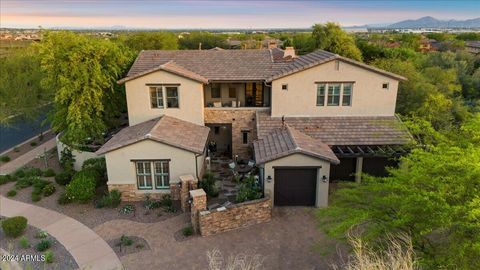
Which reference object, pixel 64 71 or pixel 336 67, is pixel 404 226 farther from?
pixel 64 71

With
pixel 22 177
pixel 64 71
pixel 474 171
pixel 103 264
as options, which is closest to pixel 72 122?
pixel 64 71

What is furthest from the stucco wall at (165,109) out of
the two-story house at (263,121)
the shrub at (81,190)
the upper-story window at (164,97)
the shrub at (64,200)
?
the shrub at (64,200)

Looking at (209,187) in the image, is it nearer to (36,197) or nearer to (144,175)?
(144,175)

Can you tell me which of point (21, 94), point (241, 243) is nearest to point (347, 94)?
point (241, 243)

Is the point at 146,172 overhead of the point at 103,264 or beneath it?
overhead

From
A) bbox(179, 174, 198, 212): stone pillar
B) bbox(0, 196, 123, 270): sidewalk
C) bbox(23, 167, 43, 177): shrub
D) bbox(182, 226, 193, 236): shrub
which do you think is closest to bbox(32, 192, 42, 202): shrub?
bbox(0, 196, 123, 270): sidewalk

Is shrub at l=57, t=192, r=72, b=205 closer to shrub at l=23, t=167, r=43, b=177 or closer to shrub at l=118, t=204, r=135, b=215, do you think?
shrub at l=118, t=204, r=135, b=215
